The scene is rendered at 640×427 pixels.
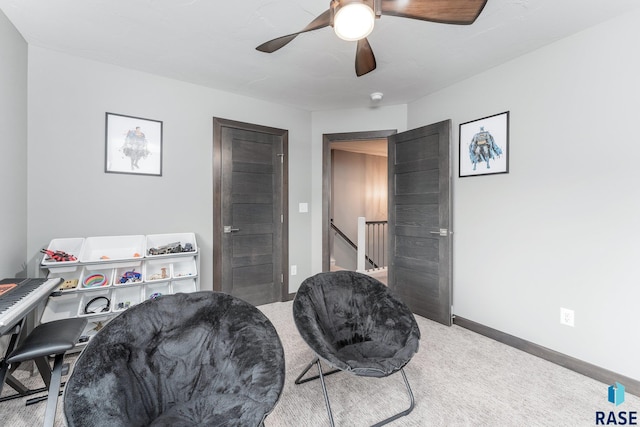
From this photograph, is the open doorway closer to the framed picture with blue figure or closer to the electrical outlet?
the framed picture with blue figure

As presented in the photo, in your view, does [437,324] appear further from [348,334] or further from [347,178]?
[347,178]

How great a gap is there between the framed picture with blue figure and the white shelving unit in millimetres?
2853

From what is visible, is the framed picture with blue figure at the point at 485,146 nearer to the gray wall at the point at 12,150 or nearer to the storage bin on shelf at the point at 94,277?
the storage bin on shelf at the point at 94,277

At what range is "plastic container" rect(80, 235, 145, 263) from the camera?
253 cm

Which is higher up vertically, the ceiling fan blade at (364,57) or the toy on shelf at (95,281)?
the ceiling fan blade at (364,57)

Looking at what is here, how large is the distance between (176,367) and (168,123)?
99.0 inches

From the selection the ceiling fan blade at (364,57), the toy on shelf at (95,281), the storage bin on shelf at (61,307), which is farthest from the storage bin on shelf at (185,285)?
the ceiling fan blade at (364,57)

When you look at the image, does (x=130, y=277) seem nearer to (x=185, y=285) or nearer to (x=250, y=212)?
(x=185, y=285)

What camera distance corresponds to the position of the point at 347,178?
6.50 m

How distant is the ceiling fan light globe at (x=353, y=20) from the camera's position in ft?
4.48

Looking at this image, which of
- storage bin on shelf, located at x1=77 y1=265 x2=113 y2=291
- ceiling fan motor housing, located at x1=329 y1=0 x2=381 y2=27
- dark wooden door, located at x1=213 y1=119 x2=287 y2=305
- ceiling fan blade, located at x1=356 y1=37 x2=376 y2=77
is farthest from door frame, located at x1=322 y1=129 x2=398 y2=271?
ceiling fan motor housing, located at x1=329 y1=0 x2=381 y2=27

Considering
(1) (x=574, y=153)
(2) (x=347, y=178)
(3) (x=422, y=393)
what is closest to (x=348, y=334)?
(3) (x=422, y=393)

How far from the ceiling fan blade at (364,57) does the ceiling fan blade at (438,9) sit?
0.87ft

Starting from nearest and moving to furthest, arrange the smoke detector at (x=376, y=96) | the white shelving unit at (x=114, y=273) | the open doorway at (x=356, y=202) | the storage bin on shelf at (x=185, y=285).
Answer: the white shelving unit at (x=114, y=273) → the storage bin on shelf at (x=185, y=285) → the smoke detector at (x=376, y=96) → the open doorway at (x=356, y=202)
